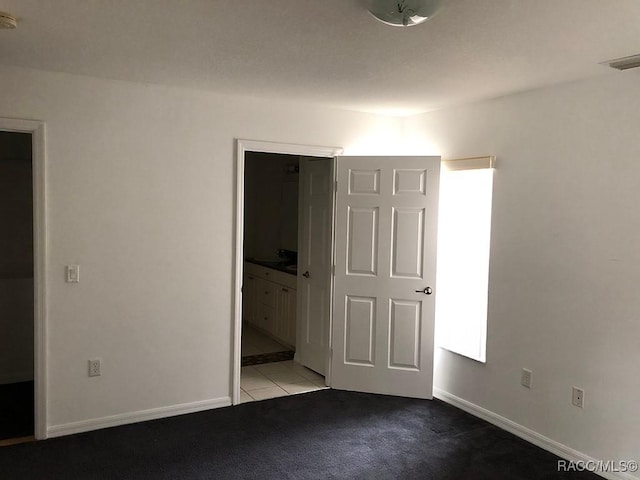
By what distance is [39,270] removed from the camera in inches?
133

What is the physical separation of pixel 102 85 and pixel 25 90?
466mm

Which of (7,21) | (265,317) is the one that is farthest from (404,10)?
(265,317)

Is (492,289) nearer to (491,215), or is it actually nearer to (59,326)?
(491,215)

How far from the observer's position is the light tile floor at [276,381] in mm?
4352

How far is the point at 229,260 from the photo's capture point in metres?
4.07

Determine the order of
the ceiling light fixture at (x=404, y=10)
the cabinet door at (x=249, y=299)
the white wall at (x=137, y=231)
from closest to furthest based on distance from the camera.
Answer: the ceiling light fixture at (x=404, y=10) < the white wall at (x=137, y=231) < the cabinet door at (x=249, y=299)

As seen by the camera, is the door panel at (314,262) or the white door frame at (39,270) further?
the door panel at (314,262)

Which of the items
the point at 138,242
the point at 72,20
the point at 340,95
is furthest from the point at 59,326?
the point at 340,95

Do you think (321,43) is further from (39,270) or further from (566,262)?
→ (39,270)

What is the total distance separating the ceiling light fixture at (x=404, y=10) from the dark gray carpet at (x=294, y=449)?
2.47 meters

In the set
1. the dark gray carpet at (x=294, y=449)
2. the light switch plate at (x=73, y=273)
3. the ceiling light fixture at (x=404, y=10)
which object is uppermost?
the ceiling light fixture at (x=404, y=10)

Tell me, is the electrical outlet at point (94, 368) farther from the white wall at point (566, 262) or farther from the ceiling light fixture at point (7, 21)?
the white wall at point (566, 262)

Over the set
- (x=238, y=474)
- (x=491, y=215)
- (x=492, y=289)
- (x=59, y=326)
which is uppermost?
(x=491, y=215)

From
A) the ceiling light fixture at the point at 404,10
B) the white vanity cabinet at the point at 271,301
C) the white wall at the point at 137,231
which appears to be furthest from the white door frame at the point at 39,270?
the white vanity cabinet at the point at 271,301
